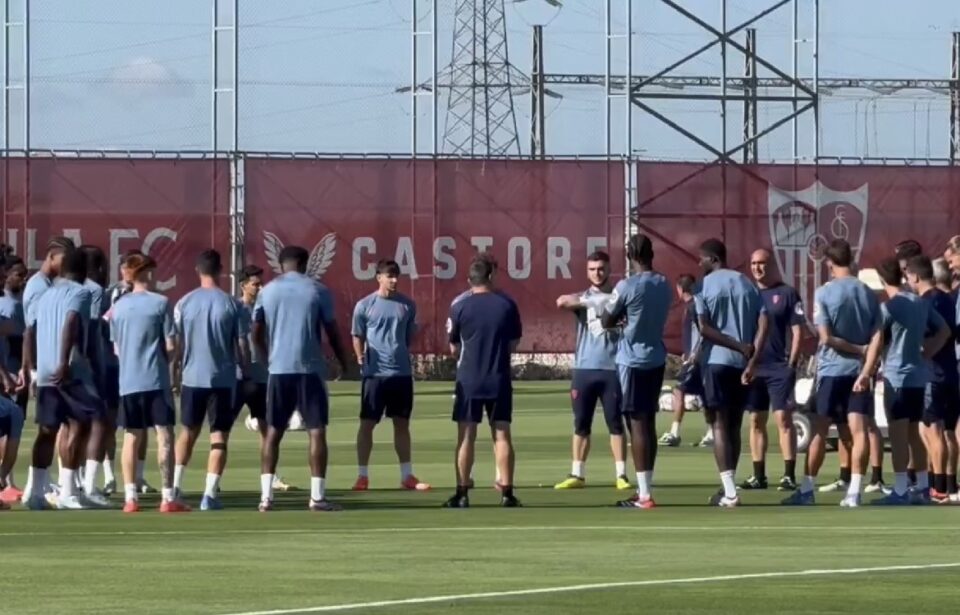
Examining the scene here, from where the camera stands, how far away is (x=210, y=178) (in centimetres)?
5031

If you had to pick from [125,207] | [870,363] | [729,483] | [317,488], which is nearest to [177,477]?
[317,488]

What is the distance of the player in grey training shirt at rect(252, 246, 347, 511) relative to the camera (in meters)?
20.0

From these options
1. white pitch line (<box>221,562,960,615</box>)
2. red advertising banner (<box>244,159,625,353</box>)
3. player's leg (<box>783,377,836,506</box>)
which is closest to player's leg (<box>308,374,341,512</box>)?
player's leg (<box>783,377,836,506</box>)

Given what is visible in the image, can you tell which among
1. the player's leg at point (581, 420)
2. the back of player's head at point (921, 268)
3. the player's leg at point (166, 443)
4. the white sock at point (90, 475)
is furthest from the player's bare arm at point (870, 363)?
the white sock at point (90, 475)

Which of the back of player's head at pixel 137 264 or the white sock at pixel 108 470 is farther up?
the back of player's head at pixel 137 264

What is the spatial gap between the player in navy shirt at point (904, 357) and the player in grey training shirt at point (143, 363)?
18.5 ft

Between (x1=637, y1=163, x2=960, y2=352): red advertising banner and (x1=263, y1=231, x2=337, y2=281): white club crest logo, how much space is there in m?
6.18

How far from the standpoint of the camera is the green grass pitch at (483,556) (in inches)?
503

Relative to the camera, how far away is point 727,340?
66.9 feet

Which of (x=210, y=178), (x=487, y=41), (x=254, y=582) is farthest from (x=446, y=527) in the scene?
(x=487, y=41)

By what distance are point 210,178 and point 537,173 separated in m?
6.61

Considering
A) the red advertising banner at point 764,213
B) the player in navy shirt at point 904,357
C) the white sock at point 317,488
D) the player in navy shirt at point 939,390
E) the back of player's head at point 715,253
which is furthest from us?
the red advertising banner at point 764,213

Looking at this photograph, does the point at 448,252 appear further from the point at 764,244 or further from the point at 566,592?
the point at 566,592

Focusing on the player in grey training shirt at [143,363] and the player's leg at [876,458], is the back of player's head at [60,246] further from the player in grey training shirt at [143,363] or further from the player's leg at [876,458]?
the player's leg at [876,458]
